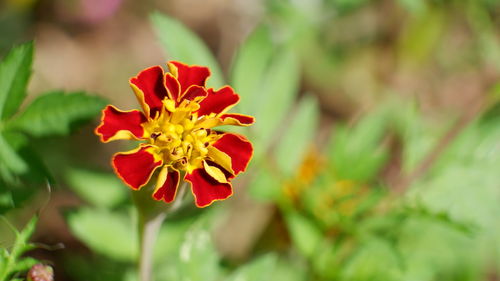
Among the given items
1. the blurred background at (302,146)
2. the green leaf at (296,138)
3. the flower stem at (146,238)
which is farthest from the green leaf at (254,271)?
the green leaf at (296,138)

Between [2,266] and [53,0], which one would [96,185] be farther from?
[53,0]

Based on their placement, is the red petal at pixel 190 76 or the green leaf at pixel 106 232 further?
the green leaf at pixel 106 232

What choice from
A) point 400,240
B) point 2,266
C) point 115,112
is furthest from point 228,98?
point 400,240

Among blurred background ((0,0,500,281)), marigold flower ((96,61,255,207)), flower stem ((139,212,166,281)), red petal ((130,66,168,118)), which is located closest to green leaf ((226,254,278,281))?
blurred background ((0,0,500,281))

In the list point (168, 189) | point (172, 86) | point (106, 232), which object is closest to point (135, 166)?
Answer: point (168, 189)

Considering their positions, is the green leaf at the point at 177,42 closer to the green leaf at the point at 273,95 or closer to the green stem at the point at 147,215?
the green leaf at the point at 273,95

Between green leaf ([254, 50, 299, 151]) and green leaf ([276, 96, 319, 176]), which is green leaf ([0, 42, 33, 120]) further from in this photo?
green leaf ([276, 96, 319, 176])
